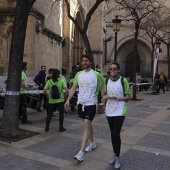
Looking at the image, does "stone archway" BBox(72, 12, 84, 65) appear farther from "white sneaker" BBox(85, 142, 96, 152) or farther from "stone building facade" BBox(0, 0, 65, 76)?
"white sneaker" BBox(85, 142, 96, 152)

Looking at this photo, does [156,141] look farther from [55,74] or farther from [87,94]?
[55,74]

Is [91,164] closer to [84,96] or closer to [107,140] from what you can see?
[84,96]

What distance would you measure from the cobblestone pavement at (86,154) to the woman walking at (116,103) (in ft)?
1.54

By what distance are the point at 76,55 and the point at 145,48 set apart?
15.9 meters

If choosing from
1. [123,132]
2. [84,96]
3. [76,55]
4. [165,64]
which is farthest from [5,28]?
[165,64]

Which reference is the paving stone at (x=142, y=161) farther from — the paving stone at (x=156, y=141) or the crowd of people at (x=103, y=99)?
the paving stone at (x=156, y=141)

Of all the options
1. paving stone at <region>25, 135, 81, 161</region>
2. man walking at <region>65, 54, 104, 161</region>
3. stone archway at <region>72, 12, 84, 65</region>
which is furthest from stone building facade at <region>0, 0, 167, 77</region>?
man walking at <region>65, 54, 104, 161</region>

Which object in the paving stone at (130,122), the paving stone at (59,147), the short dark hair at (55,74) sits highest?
the short dark hair at (55,74)

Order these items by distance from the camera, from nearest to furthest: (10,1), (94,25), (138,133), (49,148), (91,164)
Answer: (91,164), (49,148), (138,133), (10,1), (94,25)

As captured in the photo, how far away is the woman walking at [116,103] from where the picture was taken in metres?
4.88

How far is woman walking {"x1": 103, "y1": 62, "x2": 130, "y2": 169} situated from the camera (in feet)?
16.0

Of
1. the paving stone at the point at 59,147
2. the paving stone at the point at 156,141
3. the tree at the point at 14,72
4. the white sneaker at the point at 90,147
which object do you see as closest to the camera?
the paving stone at the point at 59,147

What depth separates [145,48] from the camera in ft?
131

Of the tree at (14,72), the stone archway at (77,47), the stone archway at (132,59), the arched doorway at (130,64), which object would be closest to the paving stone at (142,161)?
the tree at (14,72)
